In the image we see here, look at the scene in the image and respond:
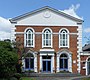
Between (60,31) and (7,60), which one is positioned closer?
(7,60)

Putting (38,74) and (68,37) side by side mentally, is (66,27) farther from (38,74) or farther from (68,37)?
(38,74)

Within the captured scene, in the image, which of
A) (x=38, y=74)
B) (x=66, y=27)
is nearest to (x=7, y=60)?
(x=38, y=74)

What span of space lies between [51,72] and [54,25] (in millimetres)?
8076

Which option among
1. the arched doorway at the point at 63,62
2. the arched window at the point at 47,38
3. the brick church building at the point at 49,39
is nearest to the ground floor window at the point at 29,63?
the brick church building at the point at 49,39

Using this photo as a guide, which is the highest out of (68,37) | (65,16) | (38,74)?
(65,16)

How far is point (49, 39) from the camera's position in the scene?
5428cm

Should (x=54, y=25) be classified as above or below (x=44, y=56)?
above

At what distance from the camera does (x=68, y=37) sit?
178ft

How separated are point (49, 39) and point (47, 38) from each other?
1.30 ft

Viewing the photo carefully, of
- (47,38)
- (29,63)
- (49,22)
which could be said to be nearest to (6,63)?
(29,63)

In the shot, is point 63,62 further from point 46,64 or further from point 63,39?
point 63,39

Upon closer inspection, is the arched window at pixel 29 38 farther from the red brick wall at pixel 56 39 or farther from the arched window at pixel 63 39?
the arched window at pixel 63 39

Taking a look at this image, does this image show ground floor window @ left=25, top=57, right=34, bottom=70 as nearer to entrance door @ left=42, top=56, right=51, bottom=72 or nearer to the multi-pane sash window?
entrance door @ left=42, top=56, right=51, bottom=72

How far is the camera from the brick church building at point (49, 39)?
53719 mm
